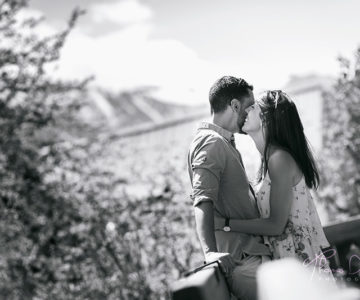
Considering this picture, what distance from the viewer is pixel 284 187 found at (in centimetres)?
346

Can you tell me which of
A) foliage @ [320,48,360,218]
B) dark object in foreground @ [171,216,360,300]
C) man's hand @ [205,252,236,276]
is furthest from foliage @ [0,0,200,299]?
man's hand @ [205,252,236,276]

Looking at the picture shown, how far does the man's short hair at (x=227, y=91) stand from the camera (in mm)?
3586

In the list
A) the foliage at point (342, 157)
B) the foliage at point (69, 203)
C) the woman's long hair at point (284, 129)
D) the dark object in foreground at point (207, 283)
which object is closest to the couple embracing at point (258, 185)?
the woman's long hair at point (284, 129)

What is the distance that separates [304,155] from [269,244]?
53 centimetres

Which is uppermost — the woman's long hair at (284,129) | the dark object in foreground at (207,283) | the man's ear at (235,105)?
the man's ear at (235,105)

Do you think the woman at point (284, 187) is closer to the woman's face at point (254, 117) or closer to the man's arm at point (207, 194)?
the woman's face at point (254, 117)

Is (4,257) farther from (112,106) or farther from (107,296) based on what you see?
(112,106)

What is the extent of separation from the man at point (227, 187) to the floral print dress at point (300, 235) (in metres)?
0.07

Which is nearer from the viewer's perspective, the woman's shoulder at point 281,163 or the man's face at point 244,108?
the woman's shoulder at point 281,163

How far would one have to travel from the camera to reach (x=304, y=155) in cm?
357

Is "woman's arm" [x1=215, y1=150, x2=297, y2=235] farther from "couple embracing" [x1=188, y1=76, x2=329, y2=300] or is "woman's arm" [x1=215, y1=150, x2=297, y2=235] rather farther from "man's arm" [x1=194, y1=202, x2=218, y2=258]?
"man's arm" [x1=194, y1=202, x2=218, y2=258]

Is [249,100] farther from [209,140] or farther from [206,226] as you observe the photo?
[206,226]

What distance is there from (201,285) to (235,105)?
1.21m

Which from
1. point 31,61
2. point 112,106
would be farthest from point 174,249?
point 112,106
